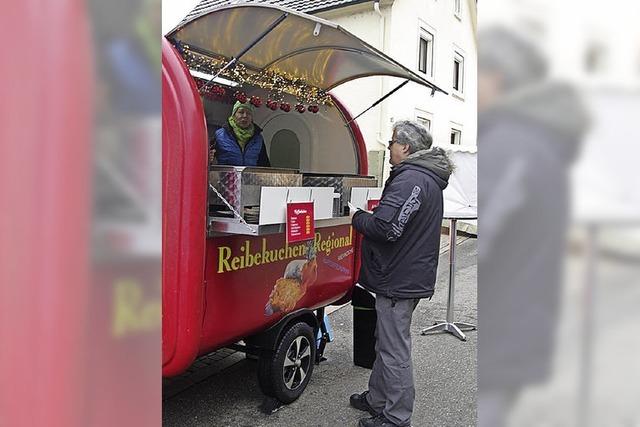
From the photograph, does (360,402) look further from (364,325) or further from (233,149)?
(233,149)

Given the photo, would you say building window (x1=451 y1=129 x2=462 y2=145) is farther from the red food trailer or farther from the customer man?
the customer man

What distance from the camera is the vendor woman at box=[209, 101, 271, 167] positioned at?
13.1 ft

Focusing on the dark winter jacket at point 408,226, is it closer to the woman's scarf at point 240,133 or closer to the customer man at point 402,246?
the customer man at point 402,246

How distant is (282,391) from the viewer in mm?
3705

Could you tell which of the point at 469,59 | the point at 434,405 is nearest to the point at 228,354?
the point at 434,405

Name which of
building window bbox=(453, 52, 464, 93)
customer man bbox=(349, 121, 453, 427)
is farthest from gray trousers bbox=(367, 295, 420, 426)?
building window bbox=(453, 52, 464, 93)

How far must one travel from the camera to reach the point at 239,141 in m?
4.16

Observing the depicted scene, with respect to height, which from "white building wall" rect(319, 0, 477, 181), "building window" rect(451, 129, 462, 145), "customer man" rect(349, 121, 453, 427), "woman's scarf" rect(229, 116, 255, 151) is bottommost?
"customer man" rect(349, 121, 453, 427)

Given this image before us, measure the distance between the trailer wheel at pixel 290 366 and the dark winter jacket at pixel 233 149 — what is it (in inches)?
48.2

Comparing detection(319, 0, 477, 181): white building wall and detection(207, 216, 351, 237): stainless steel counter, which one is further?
detection(319, 0, 477, 181): white building wall

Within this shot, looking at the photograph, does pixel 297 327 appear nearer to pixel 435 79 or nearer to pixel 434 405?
pixel 434 405

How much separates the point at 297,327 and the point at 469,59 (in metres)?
14.3
